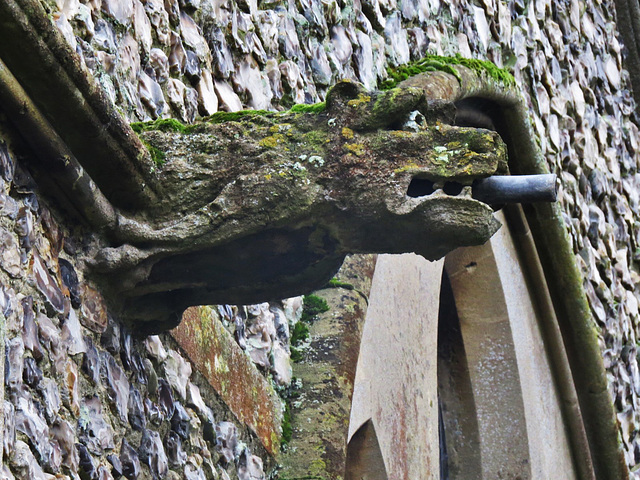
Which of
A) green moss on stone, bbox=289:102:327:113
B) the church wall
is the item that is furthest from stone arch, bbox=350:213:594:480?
green moss on stone, bbox=289:102:327:113

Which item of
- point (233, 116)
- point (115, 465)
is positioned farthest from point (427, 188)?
point (115, 465)

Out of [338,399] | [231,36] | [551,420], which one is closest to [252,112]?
[231,36]

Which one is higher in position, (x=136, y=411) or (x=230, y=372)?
(x=230, y=372)

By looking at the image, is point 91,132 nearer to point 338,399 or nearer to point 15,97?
point 15,97

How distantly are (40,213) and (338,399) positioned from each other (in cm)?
148

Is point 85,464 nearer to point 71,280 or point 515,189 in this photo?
point 71,280

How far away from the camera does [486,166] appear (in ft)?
5.53

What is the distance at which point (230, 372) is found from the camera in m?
2.41

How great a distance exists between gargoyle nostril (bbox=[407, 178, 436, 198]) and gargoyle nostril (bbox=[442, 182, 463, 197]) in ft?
0.08

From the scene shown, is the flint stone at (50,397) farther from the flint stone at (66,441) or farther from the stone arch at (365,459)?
the stone arch at (365,459)

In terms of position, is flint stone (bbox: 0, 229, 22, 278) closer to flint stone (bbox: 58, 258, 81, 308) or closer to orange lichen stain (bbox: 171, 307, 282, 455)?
flint stone (bbox: 58, 258, 81, 308)

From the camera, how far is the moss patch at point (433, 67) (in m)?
3.86

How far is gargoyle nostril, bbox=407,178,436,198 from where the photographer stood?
67.6 inches

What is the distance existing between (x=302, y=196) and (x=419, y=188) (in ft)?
0.66
